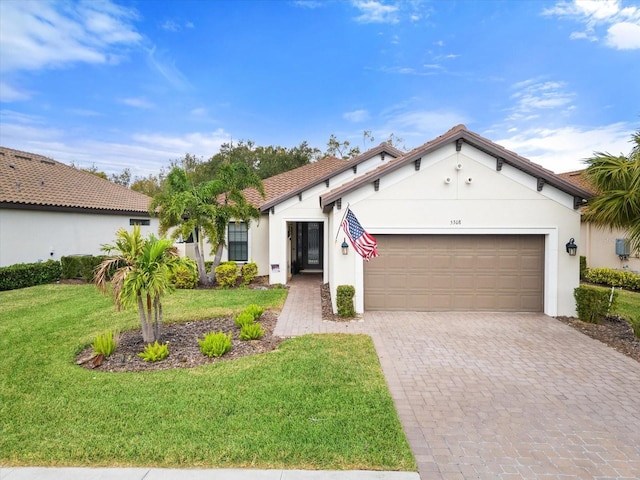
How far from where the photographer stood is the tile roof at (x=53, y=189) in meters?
15.1

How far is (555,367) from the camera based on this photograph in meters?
6.39

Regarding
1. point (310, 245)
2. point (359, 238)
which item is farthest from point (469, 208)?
point (310, 245)

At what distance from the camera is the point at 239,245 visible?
16094 mm

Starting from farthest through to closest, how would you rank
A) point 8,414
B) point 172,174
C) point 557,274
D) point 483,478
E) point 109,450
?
point 172,174 → point 557,274 → point 8,414 → point 109,450 → point 483,478

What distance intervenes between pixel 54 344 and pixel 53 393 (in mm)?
2812

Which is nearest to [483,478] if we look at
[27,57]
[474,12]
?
[474,12]

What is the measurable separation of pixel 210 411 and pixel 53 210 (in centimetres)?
1598

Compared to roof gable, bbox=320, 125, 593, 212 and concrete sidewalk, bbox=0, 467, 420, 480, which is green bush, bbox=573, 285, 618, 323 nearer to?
roof gable, bbox=320, 125, 593, 212

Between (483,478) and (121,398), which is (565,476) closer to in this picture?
(483,478)

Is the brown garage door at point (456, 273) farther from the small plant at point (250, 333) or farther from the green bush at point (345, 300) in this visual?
the small plant at point (250, 333)

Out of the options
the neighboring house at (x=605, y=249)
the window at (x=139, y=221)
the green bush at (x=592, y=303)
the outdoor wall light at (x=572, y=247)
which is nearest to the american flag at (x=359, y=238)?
the outdoor wall light at (x=572, y=247)

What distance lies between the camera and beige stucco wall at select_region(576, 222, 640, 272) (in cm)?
1495

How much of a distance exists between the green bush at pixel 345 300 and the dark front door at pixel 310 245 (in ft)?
30.4

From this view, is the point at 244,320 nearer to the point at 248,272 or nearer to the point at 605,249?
the point at 248,272
